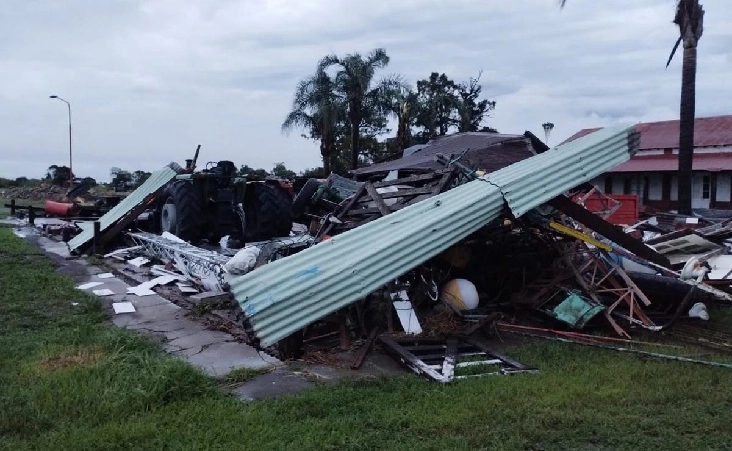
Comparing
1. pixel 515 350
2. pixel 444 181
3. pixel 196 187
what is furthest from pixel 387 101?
pixel 515 350

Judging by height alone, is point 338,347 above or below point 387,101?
Answer: below

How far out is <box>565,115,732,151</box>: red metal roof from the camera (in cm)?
2870

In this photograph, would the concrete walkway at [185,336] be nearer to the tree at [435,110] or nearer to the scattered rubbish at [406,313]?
the scattered rubbish at [406,313]

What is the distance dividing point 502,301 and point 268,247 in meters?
3.11

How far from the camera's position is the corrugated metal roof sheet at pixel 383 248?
6.03 meters

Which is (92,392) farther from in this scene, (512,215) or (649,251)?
(649,251)

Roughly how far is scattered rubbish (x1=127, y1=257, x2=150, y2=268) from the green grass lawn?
5.78m

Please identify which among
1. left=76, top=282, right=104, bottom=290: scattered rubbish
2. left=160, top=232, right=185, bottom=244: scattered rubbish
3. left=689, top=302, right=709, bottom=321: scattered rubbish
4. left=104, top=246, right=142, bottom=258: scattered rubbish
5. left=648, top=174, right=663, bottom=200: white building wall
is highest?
left=648, top=174, right=663, bottom=200: white building wall

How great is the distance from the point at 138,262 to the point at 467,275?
21.8ft

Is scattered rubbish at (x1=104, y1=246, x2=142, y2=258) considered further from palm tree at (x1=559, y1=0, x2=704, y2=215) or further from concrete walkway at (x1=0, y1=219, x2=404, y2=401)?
palm tree at (x1=559, y1=0, x2=704, y2=215)

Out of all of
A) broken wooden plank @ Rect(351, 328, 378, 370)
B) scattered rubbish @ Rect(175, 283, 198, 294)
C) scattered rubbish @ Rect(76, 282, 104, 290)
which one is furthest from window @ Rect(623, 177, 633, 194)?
broken wooden plank @ Rect(351, 328, 378, 370)

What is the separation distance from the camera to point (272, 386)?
5457mm

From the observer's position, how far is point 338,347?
657 centimetres

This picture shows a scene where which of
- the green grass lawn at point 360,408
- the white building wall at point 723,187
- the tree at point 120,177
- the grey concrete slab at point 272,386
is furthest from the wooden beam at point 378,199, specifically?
the tree at point 120,177
